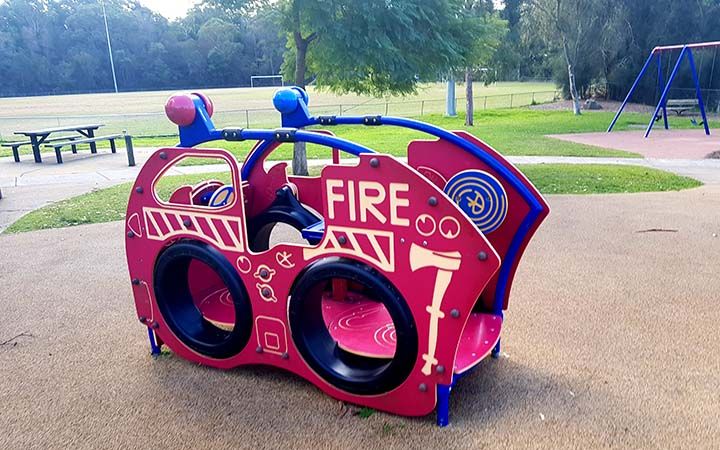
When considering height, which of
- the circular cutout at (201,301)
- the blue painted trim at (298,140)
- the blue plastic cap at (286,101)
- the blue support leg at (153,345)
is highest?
the blue plastic cap at (286,101)

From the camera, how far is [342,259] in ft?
7.95

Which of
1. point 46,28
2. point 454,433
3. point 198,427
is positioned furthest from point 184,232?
point 46,28

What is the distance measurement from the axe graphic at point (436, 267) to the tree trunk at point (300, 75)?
6.37 m

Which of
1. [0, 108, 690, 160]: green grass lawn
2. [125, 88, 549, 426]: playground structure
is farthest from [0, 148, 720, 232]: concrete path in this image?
[125, 88, 549, 426]: playground structure

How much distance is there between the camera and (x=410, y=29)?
23.5ft

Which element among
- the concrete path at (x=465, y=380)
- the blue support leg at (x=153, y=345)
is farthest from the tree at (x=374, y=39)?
the blue support leg at (x=153, y=345)

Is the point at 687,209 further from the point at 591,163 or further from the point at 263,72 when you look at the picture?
the point at 263,72

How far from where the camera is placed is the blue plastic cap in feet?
10.2

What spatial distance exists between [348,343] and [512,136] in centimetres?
1274

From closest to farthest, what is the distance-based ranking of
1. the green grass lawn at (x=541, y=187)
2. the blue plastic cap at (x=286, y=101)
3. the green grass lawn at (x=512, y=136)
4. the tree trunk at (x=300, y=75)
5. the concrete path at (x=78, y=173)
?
the blue plastic cap at (x=286, y=101), the green grass lawn at (x=541, y=187), the concrete path at (x=78, y=173), the tree trunk at (x=300, y=75), the green grass lawn at (x=512, y=136)

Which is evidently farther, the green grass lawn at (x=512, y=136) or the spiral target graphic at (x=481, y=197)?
the green grass lawn at (x=512, y=136)

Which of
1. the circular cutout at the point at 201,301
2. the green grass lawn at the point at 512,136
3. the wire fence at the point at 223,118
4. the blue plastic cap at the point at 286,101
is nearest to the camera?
the circular cutout at the point at 201,301

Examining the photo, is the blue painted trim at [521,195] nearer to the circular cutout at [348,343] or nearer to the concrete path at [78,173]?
the circular cutout at [348,343]

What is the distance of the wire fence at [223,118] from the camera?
20.2 meters
